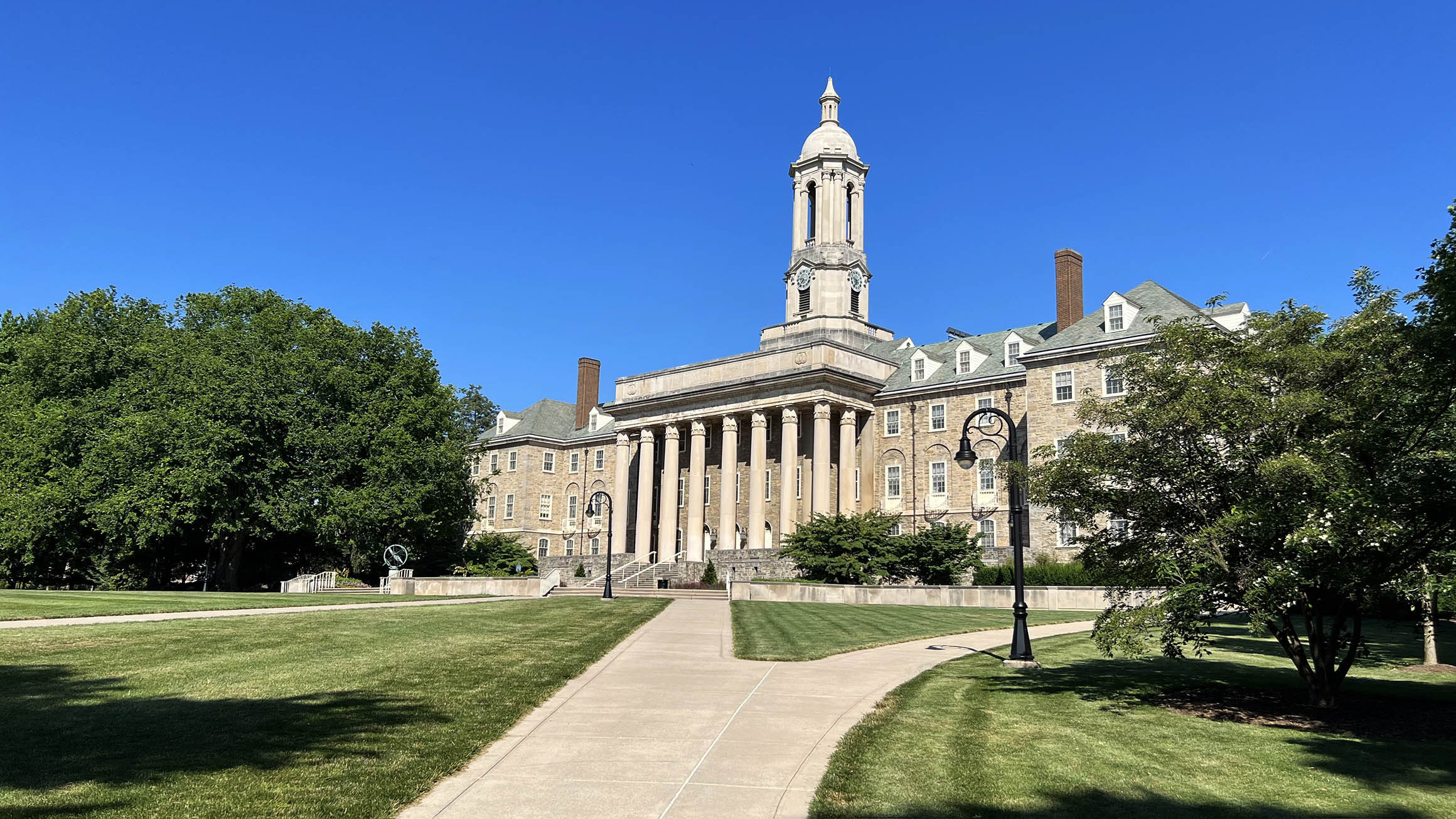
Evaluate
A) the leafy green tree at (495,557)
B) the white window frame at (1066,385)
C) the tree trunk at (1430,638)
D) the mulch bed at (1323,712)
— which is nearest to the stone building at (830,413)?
the white window frame at (1066,385)

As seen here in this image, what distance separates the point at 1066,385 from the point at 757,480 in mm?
17932

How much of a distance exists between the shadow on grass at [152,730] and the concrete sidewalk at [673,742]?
1581 mm

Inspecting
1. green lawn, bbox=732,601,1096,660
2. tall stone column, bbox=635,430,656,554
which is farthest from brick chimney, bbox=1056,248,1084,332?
tall stone column, bbox=635,430,656,554

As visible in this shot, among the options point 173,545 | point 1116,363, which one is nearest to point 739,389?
point 173,545

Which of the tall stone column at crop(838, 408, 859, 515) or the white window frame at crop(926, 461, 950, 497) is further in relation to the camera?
the tall stone column at crop(838, 408, 859, 515)

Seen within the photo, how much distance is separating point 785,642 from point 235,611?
14.5 meters

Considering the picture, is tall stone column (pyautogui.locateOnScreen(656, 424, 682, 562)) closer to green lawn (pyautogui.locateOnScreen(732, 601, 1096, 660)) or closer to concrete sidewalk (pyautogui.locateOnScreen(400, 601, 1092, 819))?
green lawn (pyautogui.locateOnScreen(732, 601, 1096, 660))

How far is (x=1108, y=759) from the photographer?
381 inches

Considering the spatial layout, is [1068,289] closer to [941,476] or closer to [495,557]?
[941,476]

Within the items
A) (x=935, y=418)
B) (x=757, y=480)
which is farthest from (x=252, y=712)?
(x=935, y=418)

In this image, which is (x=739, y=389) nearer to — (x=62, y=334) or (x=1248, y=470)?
(x=62, y=334)

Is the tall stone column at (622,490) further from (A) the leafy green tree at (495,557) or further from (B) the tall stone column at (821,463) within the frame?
(B) the tall stone column at (821,463)

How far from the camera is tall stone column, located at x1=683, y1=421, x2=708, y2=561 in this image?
6209 cm

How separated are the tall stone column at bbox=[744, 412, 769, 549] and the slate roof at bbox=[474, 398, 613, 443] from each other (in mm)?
19633
